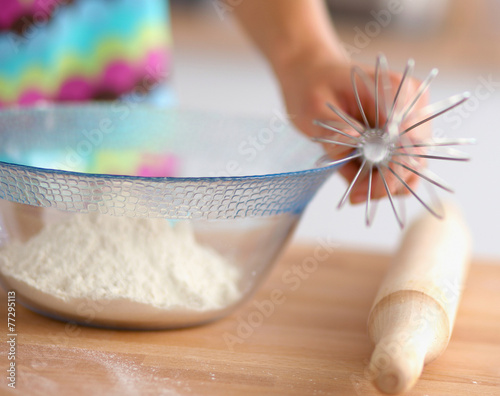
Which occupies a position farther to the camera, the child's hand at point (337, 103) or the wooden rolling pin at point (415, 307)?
the child's hand at point (337, 103)

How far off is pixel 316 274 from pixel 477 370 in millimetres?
232

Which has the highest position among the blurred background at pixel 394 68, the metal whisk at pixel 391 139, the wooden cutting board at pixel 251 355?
the blurred background at pixel 394 68

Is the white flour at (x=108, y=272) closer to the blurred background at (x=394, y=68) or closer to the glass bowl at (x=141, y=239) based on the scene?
the glass bowl at (x=141, y=239)

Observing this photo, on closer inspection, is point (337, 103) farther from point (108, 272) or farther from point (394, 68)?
point (394, 68)

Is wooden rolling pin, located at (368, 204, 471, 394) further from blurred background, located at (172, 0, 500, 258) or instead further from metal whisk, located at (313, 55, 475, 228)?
blurred background, located at (172, 0, 500, 258)

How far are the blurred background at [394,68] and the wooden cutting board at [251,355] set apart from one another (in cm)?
129

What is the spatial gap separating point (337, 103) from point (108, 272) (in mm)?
255

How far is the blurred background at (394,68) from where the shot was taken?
6.24 feet

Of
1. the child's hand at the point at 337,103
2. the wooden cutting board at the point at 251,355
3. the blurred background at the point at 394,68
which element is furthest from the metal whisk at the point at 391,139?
the blurred background at the point at 394,68

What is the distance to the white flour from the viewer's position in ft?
1.53

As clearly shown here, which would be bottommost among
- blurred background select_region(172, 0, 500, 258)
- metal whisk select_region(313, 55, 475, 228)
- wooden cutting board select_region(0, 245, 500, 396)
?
wooden cutting board select_region(0, 245, 500, 396)

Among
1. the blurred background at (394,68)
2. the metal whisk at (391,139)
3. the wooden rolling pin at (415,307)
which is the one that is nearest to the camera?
the wooden rolling pin at (415,307)

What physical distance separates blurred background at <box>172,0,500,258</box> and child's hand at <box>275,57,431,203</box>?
127 cm

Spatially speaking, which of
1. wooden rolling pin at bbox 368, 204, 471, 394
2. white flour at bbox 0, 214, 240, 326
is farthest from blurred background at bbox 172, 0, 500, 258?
white flour at bbox 0, 214, 240, 326
